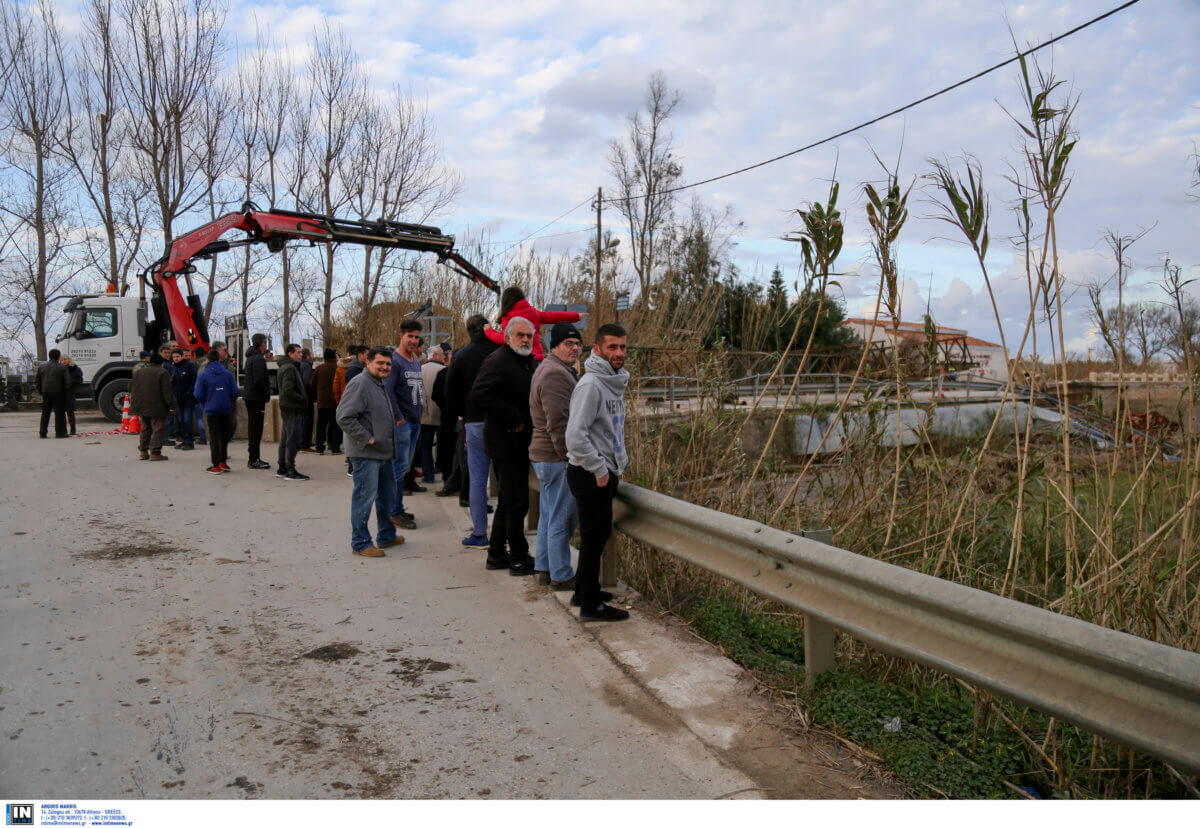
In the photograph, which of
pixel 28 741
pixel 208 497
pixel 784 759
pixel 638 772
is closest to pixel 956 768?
pixel 784 759

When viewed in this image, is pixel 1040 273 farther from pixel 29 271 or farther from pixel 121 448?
pixel 29 271

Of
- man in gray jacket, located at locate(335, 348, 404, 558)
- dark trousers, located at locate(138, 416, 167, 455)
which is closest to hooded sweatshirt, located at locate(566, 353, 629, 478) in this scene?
man in gray jacket, located at locate(335, 348, 404, 558)

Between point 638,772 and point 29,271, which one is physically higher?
point 29,271

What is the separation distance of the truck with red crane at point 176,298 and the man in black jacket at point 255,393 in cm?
601

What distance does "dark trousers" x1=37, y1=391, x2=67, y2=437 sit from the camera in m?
15.9

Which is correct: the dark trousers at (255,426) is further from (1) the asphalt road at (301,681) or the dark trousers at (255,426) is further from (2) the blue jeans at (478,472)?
(2) the blue jeans at (478,472)

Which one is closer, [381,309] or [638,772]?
[638,772]

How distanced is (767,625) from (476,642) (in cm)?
173

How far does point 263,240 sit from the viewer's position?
57.0 feet

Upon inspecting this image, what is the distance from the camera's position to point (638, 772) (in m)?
3.23

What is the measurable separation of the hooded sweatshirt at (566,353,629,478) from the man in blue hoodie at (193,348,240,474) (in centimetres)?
787

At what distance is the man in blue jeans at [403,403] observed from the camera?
26.3 feet
